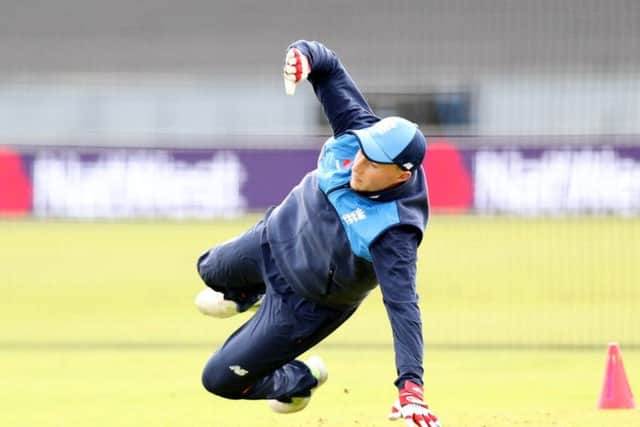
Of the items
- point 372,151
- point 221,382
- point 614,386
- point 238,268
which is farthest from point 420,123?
point 372,151

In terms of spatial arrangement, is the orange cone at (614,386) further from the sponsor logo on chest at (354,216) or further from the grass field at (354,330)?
the sponsor logo on chest at (354,216)

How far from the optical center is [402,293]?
6836mm

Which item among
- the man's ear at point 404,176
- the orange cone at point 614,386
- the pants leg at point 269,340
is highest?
the man's ear at point 404,176

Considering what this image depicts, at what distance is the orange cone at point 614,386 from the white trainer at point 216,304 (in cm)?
259

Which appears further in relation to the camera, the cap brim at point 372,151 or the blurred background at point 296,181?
the blurred background at point 296,181

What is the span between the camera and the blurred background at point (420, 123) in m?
16.7

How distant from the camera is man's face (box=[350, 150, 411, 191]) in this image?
692 centimetres

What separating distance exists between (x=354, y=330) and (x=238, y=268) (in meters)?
6.13

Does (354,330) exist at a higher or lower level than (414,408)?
lower

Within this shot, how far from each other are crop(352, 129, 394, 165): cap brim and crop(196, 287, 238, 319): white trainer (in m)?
2.06

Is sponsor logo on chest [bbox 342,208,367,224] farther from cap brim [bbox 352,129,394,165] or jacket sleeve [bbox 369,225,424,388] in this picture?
cap brim [bbox 352,129,394,165]

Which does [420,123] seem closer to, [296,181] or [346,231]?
[296,181]

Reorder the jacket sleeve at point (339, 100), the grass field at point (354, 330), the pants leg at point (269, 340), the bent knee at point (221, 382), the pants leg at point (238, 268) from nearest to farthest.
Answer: the jacket sleeve at point (339, 100)
the pants leg at point (269, 340)
the bent knee at point (221, 382)
the pants leg at point (238, 268)
the grass field at point (354, 330)

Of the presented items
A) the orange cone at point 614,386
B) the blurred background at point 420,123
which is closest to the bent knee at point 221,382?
the orange cone at point 614,386
